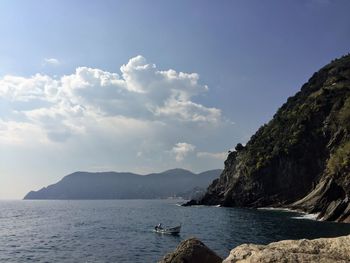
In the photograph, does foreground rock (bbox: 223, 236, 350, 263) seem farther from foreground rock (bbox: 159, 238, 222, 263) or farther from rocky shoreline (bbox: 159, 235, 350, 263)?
foreground rock (bbox: 159, 238, 222, 263)

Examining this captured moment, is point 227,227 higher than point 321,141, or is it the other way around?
point 321,141

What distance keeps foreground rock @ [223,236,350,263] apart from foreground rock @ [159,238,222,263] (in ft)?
30.5

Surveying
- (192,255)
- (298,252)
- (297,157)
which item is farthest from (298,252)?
(297,157)

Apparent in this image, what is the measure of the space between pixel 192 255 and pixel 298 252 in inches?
413

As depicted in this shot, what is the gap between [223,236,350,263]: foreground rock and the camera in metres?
9.14

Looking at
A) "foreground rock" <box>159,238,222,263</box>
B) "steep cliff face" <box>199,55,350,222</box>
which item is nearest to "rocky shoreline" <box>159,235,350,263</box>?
"foreground rock" <box>159,238,222,263</box>

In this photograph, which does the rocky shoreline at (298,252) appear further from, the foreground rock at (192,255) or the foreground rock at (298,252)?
the foreground rock at (192,255)

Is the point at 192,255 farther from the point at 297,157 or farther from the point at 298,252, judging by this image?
the point at 297,157

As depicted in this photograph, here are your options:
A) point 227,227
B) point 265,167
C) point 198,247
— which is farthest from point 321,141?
point 198,247

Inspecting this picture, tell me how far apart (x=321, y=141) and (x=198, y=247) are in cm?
16236

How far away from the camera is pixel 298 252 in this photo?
9883 millimetres

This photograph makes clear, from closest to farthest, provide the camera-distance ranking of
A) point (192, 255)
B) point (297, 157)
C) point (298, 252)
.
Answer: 1. point (298, 252)
2. point (192, 255)
3. point (297, 157)

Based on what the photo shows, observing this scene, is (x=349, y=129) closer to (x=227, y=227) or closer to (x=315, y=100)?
(x=315, y=100)

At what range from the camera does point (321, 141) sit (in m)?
173
